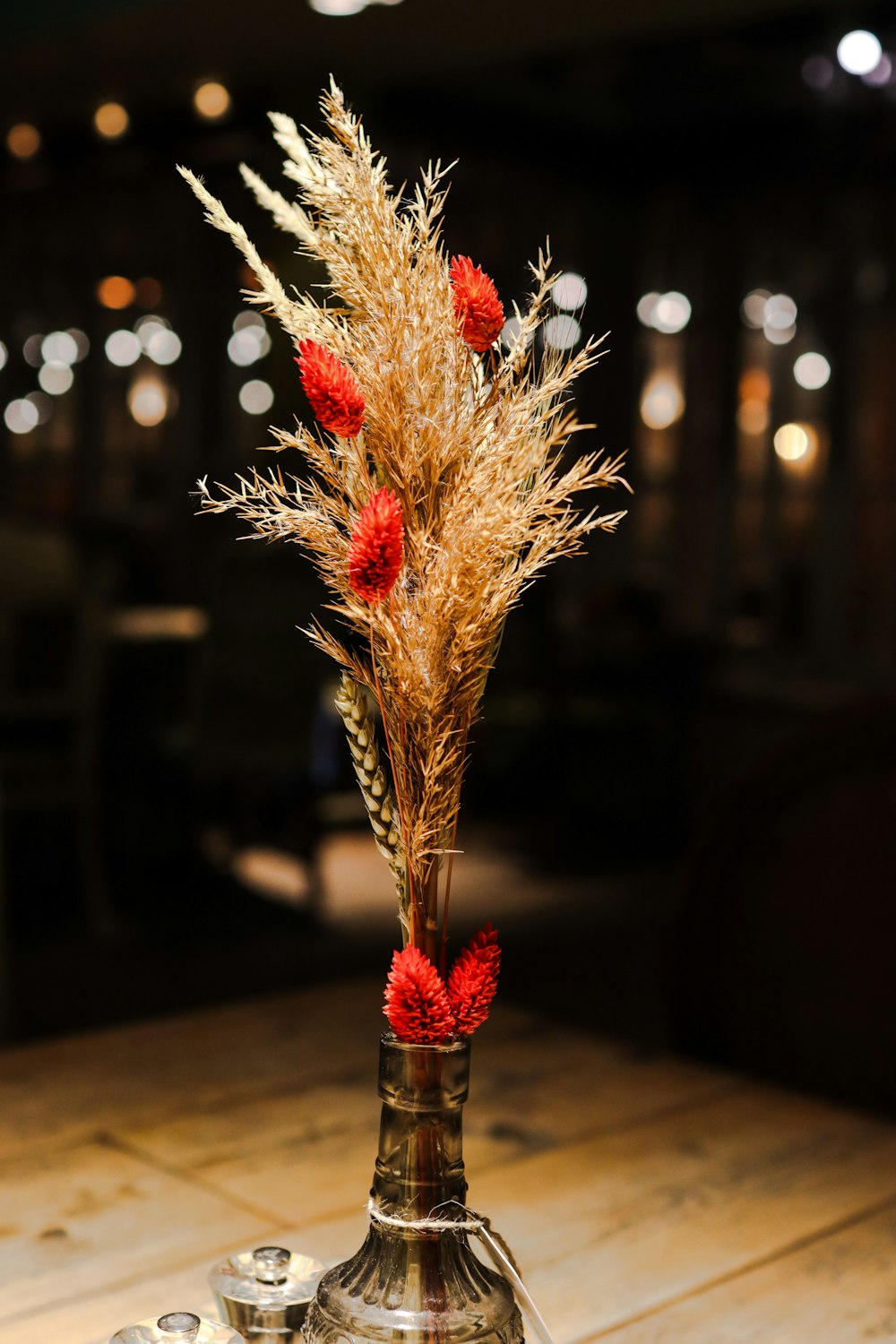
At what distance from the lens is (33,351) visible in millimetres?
4816

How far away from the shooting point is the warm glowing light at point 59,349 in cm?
487

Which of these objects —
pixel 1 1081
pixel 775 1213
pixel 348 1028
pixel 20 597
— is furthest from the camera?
pixel 20 597

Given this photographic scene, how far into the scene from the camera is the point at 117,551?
4859 mm

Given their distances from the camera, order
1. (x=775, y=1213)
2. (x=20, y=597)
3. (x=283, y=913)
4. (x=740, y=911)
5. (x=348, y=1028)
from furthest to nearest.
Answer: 1. (x=283, y=913)
2. (x=20, y=597)
3. (x=740, y=911)
4. (x=348, y=1028)
5. (x=775, y=1213)

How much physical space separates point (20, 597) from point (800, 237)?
357cm

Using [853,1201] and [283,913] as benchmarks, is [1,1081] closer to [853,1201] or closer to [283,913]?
[853,1201]

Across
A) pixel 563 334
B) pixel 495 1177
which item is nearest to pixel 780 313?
pixel 495 1177

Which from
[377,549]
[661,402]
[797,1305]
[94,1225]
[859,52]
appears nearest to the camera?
[377,549]

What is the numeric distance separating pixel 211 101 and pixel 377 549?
4.95 m

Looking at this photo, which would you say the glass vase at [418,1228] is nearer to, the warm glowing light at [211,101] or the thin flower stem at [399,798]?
the thin flower stem at [399,798]

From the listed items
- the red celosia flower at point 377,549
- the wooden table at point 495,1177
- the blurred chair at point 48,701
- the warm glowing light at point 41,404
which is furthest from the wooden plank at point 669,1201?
the warm glowing light at point 41,404

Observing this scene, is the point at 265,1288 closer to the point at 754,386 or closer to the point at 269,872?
the point at 269,872

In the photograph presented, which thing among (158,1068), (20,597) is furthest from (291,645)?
(158,1068)

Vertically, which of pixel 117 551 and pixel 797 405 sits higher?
pixel 797 405
